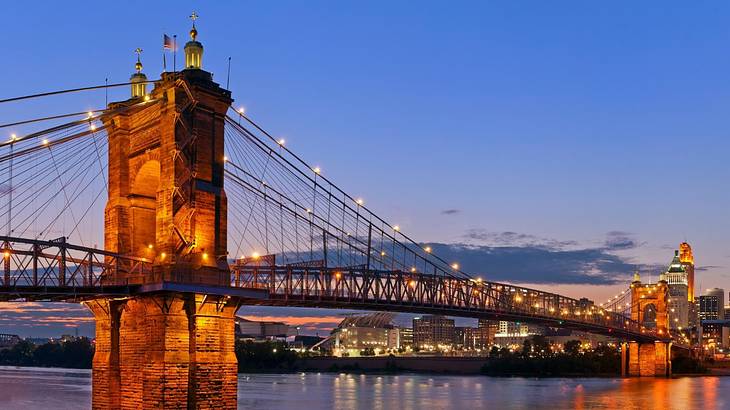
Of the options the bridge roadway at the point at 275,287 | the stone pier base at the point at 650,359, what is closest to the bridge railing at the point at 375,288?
the bridge roadway at the point at 275,287

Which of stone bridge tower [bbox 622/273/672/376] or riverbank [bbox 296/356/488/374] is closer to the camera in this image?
stone bridge tower [bbox 622/273/672/376]

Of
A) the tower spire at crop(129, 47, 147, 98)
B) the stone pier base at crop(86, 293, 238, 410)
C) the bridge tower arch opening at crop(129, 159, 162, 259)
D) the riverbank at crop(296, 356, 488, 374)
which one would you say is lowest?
the riverbank at crop(296, 356, 488, 374)

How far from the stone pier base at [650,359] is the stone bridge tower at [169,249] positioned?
11754 cm

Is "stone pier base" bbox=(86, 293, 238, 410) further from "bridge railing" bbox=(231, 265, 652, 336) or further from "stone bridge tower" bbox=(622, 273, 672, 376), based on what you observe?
"stone bridge tower" bbox=(622, 273, 672, 376)

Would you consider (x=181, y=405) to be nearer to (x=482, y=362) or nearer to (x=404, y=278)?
(x=404, y=278)

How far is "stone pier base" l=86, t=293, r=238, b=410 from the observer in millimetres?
37000

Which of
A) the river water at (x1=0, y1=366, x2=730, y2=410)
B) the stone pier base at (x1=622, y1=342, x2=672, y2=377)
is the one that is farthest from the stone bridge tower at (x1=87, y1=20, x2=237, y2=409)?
the stone pier base at (x1=622, y1=342, x2=672, y2=377)

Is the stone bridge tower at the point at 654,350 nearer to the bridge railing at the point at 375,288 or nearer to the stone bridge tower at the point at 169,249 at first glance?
the bridge railing at the point at 375,288

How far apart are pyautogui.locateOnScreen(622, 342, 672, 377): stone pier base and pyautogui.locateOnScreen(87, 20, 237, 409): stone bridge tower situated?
118 metres

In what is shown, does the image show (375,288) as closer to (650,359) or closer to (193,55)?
(193,55)

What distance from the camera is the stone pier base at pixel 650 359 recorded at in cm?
14250

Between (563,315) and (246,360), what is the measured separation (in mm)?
91367

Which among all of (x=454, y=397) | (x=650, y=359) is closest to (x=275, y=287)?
(x=454, y=397)

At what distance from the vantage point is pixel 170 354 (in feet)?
121
